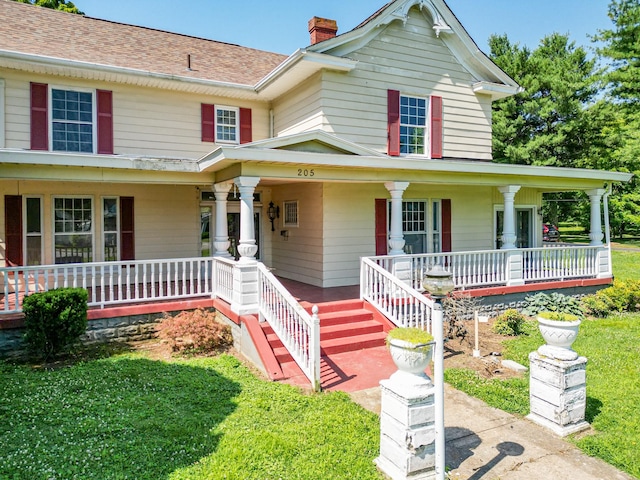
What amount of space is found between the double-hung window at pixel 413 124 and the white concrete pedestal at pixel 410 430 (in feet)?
28.5

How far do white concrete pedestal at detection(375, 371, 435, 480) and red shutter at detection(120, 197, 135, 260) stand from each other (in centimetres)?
900

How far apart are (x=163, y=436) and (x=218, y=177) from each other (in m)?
5.83

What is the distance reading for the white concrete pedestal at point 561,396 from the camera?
4934 mm

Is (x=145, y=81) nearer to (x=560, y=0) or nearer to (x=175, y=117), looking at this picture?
(x=175, y=117)

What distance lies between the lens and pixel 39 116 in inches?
394

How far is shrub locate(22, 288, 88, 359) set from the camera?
22.7 feet

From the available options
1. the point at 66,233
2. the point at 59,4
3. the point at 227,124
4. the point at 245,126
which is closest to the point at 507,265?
the point at 245,126

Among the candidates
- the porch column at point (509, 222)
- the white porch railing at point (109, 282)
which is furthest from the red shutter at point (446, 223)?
the white porch railing at point (109, 282)

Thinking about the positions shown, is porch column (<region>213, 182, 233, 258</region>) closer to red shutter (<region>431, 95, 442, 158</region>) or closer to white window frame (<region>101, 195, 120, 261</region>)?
white window frame (<region>101, 195, 120, 261</region>)

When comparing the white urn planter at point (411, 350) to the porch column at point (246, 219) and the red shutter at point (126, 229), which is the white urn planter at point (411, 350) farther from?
the red shutter at point (126, 229)

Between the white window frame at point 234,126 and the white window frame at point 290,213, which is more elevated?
the white window frame at point 234,126

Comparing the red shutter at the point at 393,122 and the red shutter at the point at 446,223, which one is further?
the red shutter at the point at 446,223

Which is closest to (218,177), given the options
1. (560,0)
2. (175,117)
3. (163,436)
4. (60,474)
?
(175,117)

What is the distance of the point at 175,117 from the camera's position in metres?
11.5
